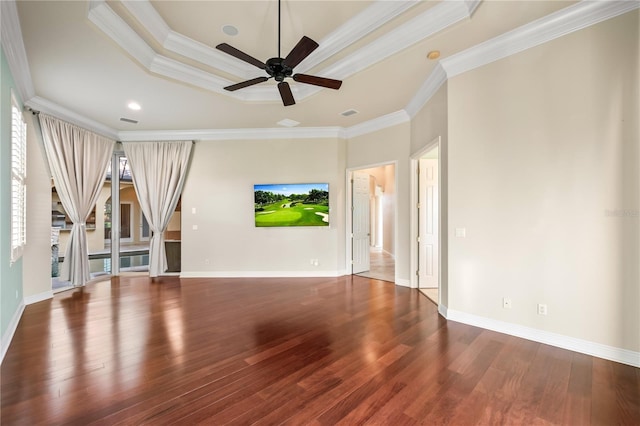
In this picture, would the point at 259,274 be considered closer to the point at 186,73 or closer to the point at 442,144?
the point at 186,73

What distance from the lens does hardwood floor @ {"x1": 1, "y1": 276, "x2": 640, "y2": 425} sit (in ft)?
5.97

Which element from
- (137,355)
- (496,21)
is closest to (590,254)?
(496,21)

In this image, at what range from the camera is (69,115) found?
4.65 meters

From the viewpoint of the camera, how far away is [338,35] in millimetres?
3086

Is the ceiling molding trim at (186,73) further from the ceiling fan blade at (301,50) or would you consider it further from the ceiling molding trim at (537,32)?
the ceiling molding trim at (537,32)

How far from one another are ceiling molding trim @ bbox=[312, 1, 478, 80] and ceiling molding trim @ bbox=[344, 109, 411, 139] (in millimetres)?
1725

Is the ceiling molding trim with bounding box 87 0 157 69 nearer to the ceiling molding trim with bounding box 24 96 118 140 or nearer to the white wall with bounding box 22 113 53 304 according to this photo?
the ceiling molding trim with bounding box 24 96 118 140

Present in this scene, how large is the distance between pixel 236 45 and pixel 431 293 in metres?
4.62

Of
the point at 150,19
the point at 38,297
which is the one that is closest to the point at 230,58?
the point at 150,19

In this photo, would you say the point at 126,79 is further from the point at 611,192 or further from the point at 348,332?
the point at 611,192

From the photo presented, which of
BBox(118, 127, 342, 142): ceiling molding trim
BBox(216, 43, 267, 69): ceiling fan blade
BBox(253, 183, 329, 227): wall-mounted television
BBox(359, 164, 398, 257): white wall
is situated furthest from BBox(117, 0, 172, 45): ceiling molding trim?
A: BBox(359, 164, 398, 257): white wall

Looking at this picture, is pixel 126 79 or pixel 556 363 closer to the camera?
pixel 556 363

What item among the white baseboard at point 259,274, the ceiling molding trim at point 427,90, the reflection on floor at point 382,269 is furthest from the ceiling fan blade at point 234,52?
the reflection on floor at point 382,269

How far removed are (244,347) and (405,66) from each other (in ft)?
12.3
